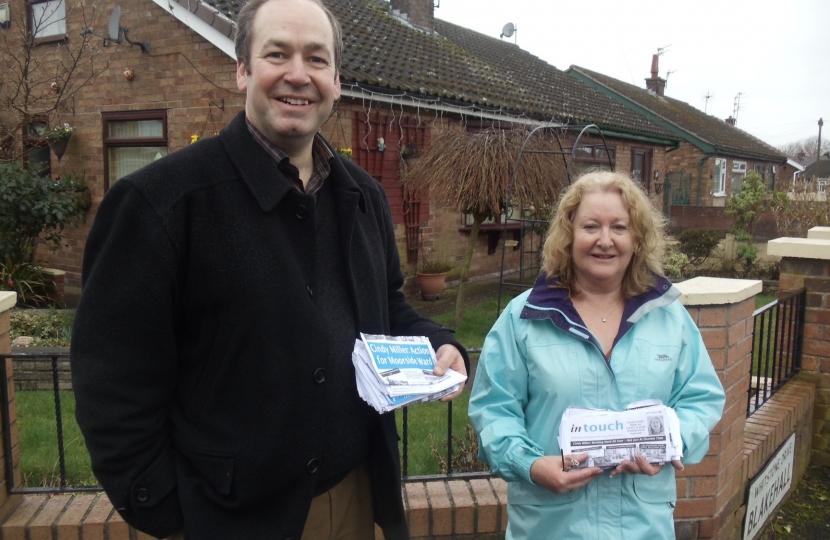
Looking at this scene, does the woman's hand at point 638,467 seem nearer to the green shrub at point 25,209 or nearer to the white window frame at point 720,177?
the green shrub at point 25,209

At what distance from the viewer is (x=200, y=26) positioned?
843 centimetres

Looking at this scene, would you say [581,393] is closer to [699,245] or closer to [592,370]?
[592,370]

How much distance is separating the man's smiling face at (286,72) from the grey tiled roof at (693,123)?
2317 cm

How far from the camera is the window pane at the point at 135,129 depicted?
9430 millimetres

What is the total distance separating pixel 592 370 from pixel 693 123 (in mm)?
27639

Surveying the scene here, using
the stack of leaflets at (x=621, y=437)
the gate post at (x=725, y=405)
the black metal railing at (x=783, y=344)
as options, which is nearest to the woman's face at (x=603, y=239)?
the stack of leaflets at (x=621, y=437)

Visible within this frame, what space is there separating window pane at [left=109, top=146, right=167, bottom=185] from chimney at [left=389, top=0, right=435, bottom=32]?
6.79 meters

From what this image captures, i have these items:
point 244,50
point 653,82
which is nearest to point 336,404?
point 244,50

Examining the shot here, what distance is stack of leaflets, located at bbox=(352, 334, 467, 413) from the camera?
64.1 inches

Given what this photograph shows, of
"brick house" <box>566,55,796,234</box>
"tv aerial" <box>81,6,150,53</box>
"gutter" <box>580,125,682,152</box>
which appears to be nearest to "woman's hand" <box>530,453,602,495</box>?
"tv aerial" <box>81,6,150,53</box>

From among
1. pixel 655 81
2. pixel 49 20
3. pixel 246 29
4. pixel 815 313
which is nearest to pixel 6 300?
pixel 246 29

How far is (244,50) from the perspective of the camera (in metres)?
1.68

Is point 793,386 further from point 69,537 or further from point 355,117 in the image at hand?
point 355,117

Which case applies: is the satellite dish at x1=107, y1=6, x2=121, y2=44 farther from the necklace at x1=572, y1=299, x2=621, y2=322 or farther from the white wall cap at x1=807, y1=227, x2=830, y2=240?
the necklace at x1=572, y1=299, x2=621, y2=322
